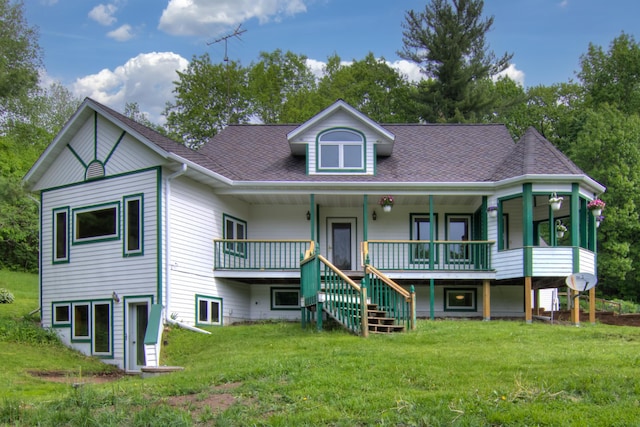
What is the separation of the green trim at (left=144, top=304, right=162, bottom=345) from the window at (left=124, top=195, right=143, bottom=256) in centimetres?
189

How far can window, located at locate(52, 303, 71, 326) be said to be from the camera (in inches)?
738

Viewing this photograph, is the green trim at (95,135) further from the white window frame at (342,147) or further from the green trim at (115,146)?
the white window frame at (342,147)

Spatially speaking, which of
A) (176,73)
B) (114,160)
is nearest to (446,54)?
(176,73)

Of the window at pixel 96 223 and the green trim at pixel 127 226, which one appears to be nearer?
the green trim at pixel 127 226

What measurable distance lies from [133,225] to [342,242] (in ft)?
24.2

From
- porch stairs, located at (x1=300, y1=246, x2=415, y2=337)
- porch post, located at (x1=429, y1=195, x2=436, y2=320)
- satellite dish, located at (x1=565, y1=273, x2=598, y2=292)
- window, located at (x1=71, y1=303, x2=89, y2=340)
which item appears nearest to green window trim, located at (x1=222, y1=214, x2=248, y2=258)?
Result: window, located at (x1=71, y1=303, x2=89, y2=340)

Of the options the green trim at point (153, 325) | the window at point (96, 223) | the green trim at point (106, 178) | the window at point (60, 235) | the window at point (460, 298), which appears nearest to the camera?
the green trim at point (153, 325)

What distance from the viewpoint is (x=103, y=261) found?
713 inches

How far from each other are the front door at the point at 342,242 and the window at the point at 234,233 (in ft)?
9.03

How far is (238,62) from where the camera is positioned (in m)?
43.8

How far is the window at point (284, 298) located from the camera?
71.9 ft

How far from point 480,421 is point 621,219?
91.1ft

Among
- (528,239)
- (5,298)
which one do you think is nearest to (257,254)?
(528,239)

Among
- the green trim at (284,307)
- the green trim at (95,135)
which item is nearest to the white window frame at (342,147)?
the green trim at (284,307)
